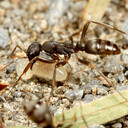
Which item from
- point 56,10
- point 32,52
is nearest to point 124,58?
point 32,52

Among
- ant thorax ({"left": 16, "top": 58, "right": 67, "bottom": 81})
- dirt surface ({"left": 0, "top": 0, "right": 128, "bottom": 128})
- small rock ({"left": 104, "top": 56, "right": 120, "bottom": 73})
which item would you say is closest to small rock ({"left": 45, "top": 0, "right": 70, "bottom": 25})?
dirt surface ({"left": 0, "top": 0, "right": 128, "bottom": 128})

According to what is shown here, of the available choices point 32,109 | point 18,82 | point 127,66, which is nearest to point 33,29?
point 18,82

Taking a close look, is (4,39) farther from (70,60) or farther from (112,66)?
(112,66)

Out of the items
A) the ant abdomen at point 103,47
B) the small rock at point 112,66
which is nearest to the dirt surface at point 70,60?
the small rock at point 112,66

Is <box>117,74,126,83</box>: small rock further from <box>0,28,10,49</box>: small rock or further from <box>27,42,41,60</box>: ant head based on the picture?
<box>0,28,10,49</box>: small rock

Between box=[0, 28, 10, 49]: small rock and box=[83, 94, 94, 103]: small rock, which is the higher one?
box=[0, 28, 10, 49]: small rock

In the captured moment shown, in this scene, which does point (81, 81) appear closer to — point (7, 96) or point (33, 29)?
point (7, 96)

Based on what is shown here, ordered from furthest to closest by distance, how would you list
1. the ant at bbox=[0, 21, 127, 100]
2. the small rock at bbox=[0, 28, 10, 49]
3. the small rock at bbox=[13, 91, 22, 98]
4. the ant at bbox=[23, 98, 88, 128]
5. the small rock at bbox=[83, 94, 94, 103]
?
A: the small rock at bbox=[0, 28, 10, 49] < the ant at bbox=[0, 21, 127, 100] < the small rock at bbox=[13, 91, 22, 98] < the small rock at bbox=[83, 94, 94, 103] < the ant at bbox=[23, 98, 88, 128]

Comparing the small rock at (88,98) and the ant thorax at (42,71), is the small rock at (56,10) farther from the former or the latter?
the small rock at (88,98)
